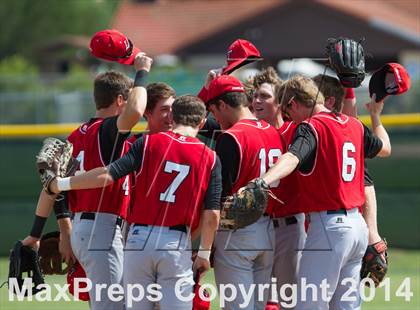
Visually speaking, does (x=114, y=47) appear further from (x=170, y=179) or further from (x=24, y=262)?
(x=24, y=262)

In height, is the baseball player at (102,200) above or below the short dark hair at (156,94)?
below

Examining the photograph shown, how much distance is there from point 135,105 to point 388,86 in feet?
6.64

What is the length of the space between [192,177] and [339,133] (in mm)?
1091

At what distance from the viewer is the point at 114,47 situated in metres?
7.01

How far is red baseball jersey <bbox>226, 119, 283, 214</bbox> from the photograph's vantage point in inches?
270

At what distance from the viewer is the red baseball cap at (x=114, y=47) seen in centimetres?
700

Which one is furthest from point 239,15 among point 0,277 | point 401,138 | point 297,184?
point 297,184

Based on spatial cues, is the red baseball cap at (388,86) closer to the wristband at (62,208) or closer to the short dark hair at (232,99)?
the short dark hair at (232,99)

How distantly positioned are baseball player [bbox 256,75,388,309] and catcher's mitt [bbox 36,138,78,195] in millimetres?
1567

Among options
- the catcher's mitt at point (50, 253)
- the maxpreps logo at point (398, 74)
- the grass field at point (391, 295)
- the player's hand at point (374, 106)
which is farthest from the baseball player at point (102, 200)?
the grass field at point (391, 295)

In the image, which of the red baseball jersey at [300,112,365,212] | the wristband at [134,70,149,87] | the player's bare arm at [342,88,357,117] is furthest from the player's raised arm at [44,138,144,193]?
the player's bare arm at [342,88,357,117]

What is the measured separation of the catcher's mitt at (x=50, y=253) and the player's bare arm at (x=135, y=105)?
1444 mm

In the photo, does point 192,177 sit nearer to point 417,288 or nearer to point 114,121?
point 114,121

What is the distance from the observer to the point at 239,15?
3791cm
